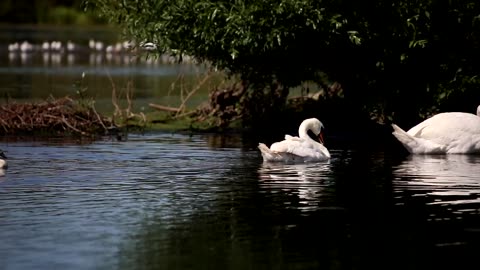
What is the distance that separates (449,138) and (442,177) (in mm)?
3679

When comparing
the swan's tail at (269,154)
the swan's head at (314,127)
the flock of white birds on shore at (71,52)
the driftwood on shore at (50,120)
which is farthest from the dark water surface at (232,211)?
the flock of white birds on shore at (71,52)

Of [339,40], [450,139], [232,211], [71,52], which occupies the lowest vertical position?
[232,211]

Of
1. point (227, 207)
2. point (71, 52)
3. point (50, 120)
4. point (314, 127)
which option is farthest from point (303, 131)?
point (71, 52)

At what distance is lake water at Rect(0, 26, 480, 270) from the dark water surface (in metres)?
0.02

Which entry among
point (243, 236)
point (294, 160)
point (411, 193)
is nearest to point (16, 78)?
point (294, 160)

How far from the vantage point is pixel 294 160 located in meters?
21.2

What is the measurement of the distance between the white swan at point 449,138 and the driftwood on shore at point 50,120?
670cm

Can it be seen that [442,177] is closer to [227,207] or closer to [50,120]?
[227,207]

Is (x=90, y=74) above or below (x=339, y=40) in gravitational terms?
below

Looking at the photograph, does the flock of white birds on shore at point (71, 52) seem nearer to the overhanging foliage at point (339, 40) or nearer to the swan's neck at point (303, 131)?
the overhanging foliage at point (339, 40)

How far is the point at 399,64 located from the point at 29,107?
24.0ft

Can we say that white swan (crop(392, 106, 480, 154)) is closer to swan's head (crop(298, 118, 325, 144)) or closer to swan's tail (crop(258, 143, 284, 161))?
swan's head (crop(298, 118, 325, 144))

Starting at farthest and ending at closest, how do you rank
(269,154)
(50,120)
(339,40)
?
(50,120), (339,40), (269,154)

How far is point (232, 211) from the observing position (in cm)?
1577
